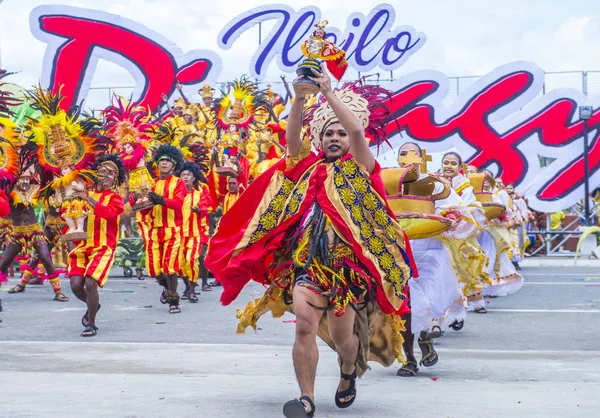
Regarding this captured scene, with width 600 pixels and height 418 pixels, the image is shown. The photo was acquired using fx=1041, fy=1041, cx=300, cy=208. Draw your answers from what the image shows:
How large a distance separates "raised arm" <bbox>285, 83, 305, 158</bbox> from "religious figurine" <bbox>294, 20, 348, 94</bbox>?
0.48ft

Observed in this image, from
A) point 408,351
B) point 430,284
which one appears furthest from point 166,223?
point 408,351

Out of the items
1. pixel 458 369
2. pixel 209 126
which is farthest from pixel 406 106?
pixel 458 369

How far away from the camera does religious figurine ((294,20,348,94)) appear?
5.42 meters

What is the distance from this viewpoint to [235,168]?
16016 mm

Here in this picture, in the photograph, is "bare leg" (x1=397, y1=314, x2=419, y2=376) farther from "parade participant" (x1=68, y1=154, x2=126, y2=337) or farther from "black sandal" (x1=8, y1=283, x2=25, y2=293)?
"black sandal" (x1=8, y1=283, x2=25, y2=293)

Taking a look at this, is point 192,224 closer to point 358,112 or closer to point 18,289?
point 18,289

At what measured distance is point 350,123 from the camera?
18.3 ft

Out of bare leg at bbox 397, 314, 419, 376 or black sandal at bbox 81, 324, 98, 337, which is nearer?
bare leg at bbox 397, 314, 419, 376

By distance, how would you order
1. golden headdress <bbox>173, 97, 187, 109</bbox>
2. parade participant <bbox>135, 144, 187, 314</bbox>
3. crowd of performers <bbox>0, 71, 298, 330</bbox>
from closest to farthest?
crowd of performers <bbox>0, 71, 298, 330</bbox> < parade participant <bbox>135, 144, 187, 314</bbox> < golden headdress <bbox>173, 97, 187, 109</bbox>

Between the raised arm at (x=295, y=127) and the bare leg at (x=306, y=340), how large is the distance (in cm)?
83

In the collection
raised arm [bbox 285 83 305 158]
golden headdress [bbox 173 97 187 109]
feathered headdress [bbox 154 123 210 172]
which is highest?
golden headdress [bbox 173 97 187 109]

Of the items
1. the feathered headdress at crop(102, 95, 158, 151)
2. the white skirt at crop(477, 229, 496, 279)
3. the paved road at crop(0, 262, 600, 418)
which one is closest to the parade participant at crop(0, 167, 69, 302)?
the feathered headdress at crop(102, 95, 158, 151)

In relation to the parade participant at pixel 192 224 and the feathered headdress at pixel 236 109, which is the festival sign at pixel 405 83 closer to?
the feathered headdress at pixel 236 109

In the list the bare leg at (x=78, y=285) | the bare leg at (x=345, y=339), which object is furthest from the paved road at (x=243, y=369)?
the bare leg at (x=78, y=285)
